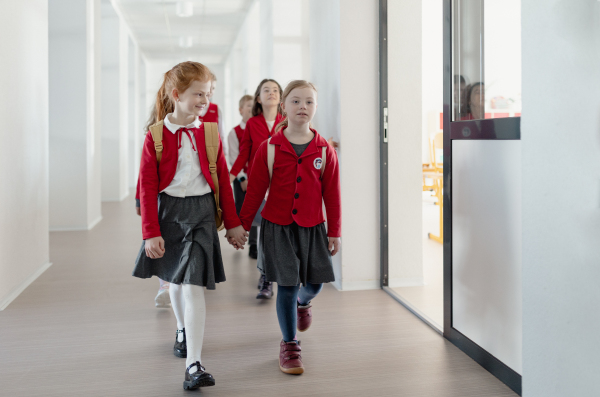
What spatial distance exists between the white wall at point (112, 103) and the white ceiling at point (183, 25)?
0.35m

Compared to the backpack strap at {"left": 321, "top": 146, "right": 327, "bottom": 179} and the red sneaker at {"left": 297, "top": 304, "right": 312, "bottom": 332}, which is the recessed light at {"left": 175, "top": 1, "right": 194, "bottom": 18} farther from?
the red sneaker at {"left": 297, "top": 304, "right": 312, "bottom": 332}

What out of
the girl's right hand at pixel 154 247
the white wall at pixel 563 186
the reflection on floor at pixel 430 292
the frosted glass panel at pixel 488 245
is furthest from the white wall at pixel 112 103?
the white wall at pixel 563 186

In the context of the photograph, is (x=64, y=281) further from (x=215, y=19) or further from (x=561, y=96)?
(x=215, y=19)

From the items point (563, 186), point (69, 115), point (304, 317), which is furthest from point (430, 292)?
point (69, 115)

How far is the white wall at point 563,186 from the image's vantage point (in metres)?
1.48

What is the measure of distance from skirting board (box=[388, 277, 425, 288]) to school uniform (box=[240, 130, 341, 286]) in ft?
4.07

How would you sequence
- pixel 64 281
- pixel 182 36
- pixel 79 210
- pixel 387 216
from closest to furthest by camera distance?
pixel 387 216, pixel 64 281, pixel 79 210, pixel 182 36

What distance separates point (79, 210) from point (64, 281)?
2.48 metres

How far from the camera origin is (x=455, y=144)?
2.39m

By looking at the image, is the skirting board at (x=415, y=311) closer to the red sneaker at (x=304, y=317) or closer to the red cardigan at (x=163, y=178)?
the red sneaker at (x=304, y=317)

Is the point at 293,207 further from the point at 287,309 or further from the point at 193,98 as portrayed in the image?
the point at 193,98

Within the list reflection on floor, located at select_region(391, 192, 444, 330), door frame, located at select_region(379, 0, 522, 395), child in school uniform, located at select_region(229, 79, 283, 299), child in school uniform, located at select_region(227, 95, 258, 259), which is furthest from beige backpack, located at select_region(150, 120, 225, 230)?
child in school uniform, located at select_region(227, 95, 258, 259)

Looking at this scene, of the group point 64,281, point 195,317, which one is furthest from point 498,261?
point 64,281

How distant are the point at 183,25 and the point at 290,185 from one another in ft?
29.0
